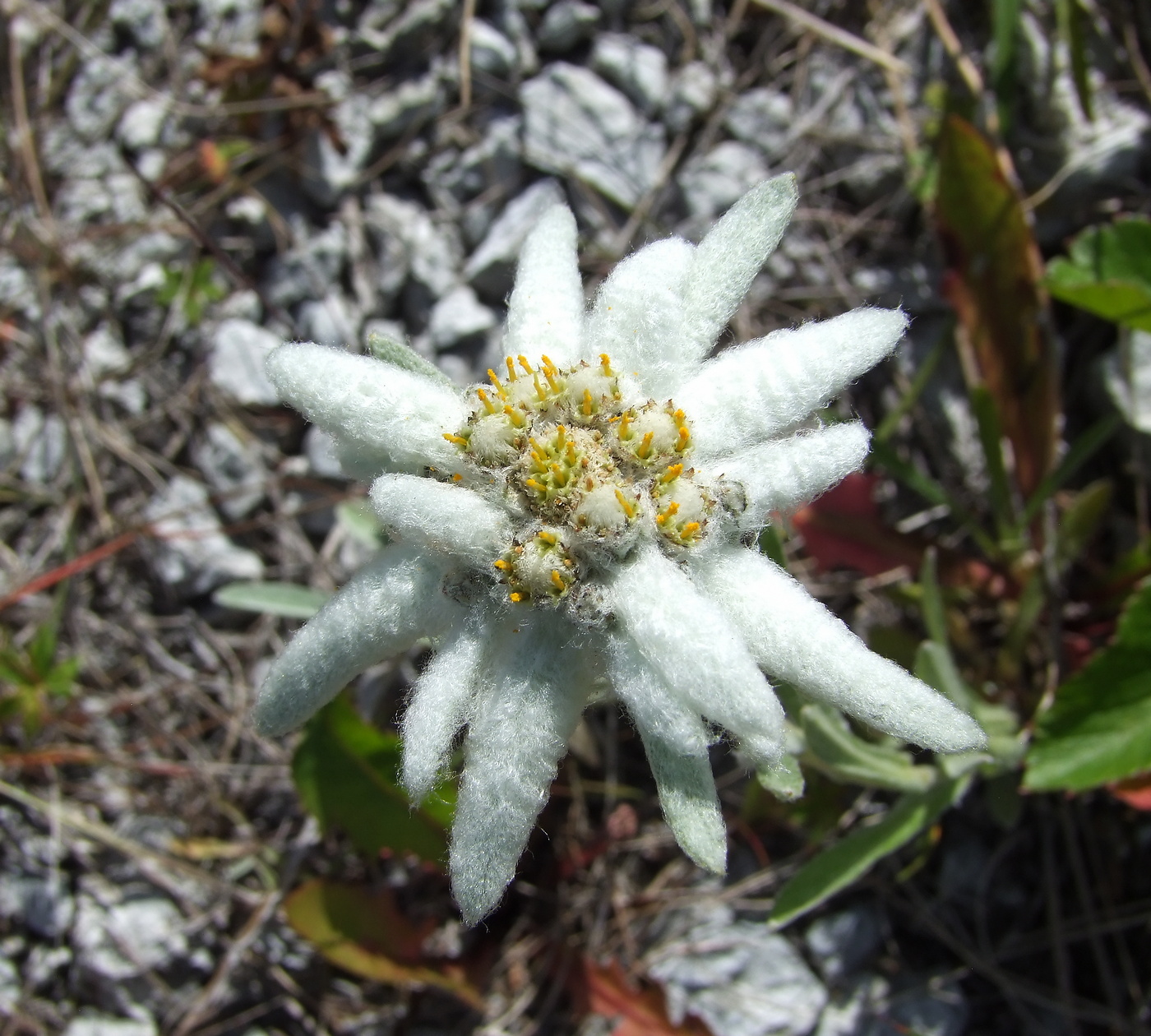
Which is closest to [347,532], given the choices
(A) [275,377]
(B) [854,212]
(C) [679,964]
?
(A) [275,377]

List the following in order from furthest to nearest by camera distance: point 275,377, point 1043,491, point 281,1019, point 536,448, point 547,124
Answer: point 547,124 → point 281,1019 → point 1043,491 → point 275,377 → point 536,448

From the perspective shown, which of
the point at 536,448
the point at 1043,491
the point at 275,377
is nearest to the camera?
the point at 536,448

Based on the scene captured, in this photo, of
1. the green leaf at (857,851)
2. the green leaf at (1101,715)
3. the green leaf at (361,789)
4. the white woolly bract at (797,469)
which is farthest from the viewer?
the green leaf at (361,789)

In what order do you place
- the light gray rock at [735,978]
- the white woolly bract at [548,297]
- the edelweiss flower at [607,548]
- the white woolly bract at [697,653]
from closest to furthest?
the white woolly bract at [697,653] < the edelweiss flower at [607,548] < the white woolly bract at [548,297] < the light gray rock at [735,978]

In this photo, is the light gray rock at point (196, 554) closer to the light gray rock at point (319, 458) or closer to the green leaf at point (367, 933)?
the light gray rock at point (319, 458)

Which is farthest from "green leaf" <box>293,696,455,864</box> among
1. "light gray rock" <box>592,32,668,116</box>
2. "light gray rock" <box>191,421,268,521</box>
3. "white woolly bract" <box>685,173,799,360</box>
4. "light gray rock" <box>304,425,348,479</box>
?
"light gray rock" <box>592,32,668,116</box>

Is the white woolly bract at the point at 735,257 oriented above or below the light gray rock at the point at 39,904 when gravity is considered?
above

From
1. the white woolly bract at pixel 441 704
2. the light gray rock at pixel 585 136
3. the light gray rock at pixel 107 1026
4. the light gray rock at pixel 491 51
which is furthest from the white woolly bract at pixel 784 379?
the light gray rock at pixel 107 1026

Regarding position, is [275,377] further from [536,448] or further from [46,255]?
[46,255]
